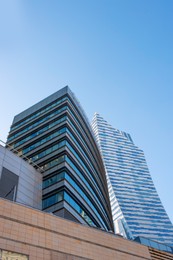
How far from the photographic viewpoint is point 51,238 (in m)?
21.8

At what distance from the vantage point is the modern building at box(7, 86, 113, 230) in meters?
46.0

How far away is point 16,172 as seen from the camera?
42.7 meters

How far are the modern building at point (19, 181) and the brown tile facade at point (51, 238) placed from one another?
16.6m

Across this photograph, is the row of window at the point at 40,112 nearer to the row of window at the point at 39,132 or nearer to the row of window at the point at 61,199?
the row of window at the point at 39,132

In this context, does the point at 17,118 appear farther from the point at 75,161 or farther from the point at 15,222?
the point at 15,222

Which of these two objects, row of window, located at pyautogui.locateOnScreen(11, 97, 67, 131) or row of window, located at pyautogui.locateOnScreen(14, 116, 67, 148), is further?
row of window, located at pyautogui.locateOnScreen(11, 97, 67, 131)

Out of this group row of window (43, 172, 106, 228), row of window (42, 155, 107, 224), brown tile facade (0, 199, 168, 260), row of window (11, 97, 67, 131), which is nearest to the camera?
brown tile facade (0, 199, 168, 260)

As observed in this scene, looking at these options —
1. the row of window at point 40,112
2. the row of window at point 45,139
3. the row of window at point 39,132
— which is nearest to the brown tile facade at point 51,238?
the row of window at point 45,139

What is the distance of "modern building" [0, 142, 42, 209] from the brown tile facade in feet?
54.3

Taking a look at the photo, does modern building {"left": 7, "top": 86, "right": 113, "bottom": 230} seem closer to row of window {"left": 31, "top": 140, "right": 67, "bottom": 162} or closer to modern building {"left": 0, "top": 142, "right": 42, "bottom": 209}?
row of window {"left": 31, "top": 140, "right": 67, "bottom": 162}

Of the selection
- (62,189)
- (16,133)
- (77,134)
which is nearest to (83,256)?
(62,189)

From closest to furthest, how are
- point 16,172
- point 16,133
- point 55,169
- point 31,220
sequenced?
point 31,220 → point 16,172 → point 55,169 → point 16,133

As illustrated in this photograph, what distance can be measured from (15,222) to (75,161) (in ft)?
106

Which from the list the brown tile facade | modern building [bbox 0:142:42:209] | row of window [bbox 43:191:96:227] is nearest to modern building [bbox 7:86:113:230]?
row of window [bbox 43:191:96:227]
